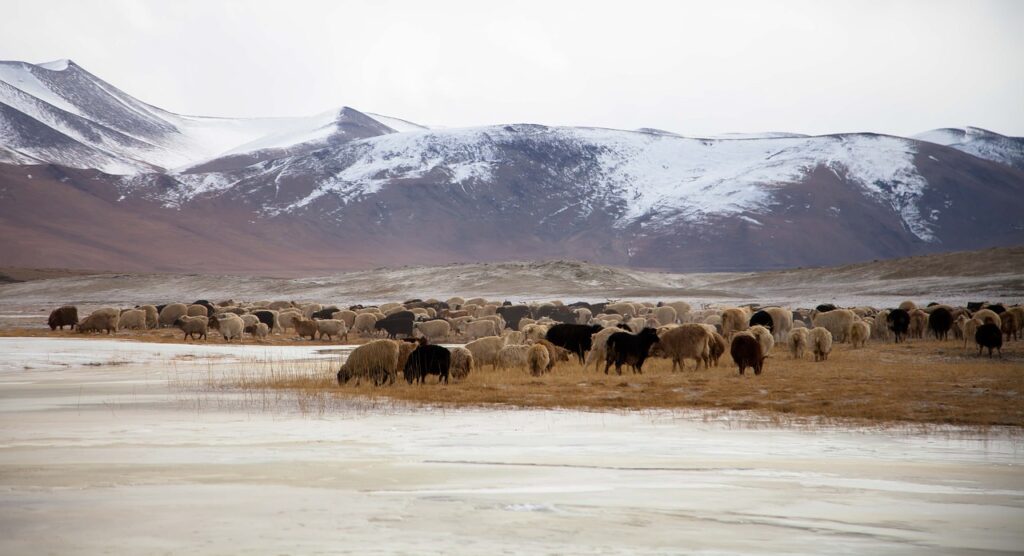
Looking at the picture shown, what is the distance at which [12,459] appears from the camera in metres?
9.42

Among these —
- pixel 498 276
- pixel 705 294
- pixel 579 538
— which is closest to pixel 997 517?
pixel 579 538

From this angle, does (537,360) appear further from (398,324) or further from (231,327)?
(398,324)

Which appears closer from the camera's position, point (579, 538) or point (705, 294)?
point (579, 538)

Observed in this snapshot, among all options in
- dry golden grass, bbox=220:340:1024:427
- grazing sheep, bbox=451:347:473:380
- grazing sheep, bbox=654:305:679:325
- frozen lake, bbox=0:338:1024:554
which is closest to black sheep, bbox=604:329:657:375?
dry golden grass, bbox=220:340:1024:427

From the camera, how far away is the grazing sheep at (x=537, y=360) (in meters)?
19.5

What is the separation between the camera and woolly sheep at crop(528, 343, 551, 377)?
19516 mm

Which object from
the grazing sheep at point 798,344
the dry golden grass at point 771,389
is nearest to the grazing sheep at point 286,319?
the dry golden grass at point 771,389

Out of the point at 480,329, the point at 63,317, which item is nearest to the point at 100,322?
the point at 63,317

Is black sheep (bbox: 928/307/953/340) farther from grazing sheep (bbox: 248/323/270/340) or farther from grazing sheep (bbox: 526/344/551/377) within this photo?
grazing sheep (bbox: 248/323/270/340)

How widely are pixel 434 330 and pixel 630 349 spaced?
15238mm

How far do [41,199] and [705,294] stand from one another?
146269mm

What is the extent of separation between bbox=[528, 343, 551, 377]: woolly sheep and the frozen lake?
197 inches

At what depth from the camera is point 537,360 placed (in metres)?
19.5

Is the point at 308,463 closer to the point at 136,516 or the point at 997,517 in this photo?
the point at 136,516
